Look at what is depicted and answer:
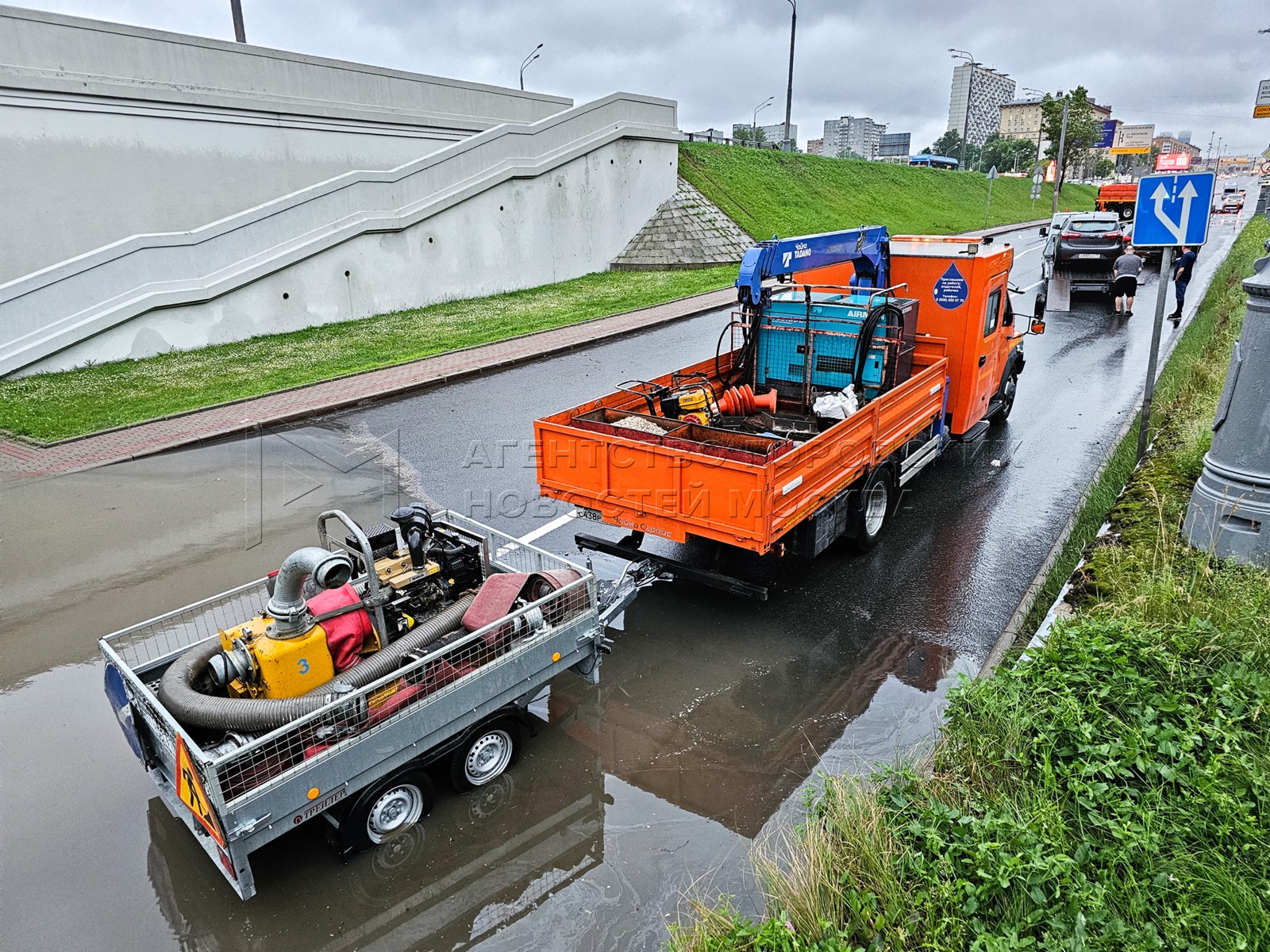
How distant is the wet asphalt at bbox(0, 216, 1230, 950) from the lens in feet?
13.7

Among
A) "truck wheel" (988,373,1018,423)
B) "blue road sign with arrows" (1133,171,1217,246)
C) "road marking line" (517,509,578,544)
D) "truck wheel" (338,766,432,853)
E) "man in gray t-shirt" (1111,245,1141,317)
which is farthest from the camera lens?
"man in gray t-shirt" (1111,245,1141,317)

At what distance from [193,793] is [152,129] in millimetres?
19936

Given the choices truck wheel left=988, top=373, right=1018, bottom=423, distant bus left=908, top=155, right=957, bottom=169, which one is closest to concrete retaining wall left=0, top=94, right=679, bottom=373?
truck wheel left=988, top=373, right=1018, bottom=423

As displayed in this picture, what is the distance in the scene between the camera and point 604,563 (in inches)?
310

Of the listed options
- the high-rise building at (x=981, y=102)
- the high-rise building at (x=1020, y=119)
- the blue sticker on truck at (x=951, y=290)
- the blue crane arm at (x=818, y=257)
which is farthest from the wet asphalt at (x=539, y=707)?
the high-rise building at (x=1020, y=119)

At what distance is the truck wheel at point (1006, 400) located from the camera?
11.6 metres

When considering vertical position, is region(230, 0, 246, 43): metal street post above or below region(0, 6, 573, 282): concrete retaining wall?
above

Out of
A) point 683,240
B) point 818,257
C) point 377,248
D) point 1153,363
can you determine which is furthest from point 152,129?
point 1153,363

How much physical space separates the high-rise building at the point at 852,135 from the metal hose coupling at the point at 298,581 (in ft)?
507

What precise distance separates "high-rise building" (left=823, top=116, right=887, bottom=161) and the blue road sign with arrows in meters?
149

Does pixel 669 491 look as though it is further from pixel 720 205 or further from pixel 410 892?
pixel 720 205

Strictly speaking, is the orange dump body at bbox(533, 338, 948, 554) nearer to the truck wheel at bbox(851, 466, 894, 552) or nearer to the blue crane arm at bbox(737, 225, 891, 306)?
the truck wheel at bbox(851, 466, 894, 552)

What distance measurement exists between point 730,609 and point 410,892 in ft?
11.7

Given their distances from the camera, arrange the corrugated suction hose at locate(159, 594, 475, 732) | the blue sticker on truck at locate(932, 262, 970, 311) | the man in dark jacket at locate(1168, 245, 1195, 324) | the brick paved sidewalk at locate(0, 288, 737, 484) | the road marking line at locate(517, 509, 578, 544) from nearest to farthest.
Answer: the corrugated suction hose at locate(159, 594, 475, 732) < the road marking line at locate(517, 509, 578, 544) < the blue sticker on truck at locate(932, 262, 970, 311) < the brick paved sidewalk at locate(0, 288, 737, 484) < the man in dark jacket at locate(1168, 245, 1195, 324)
